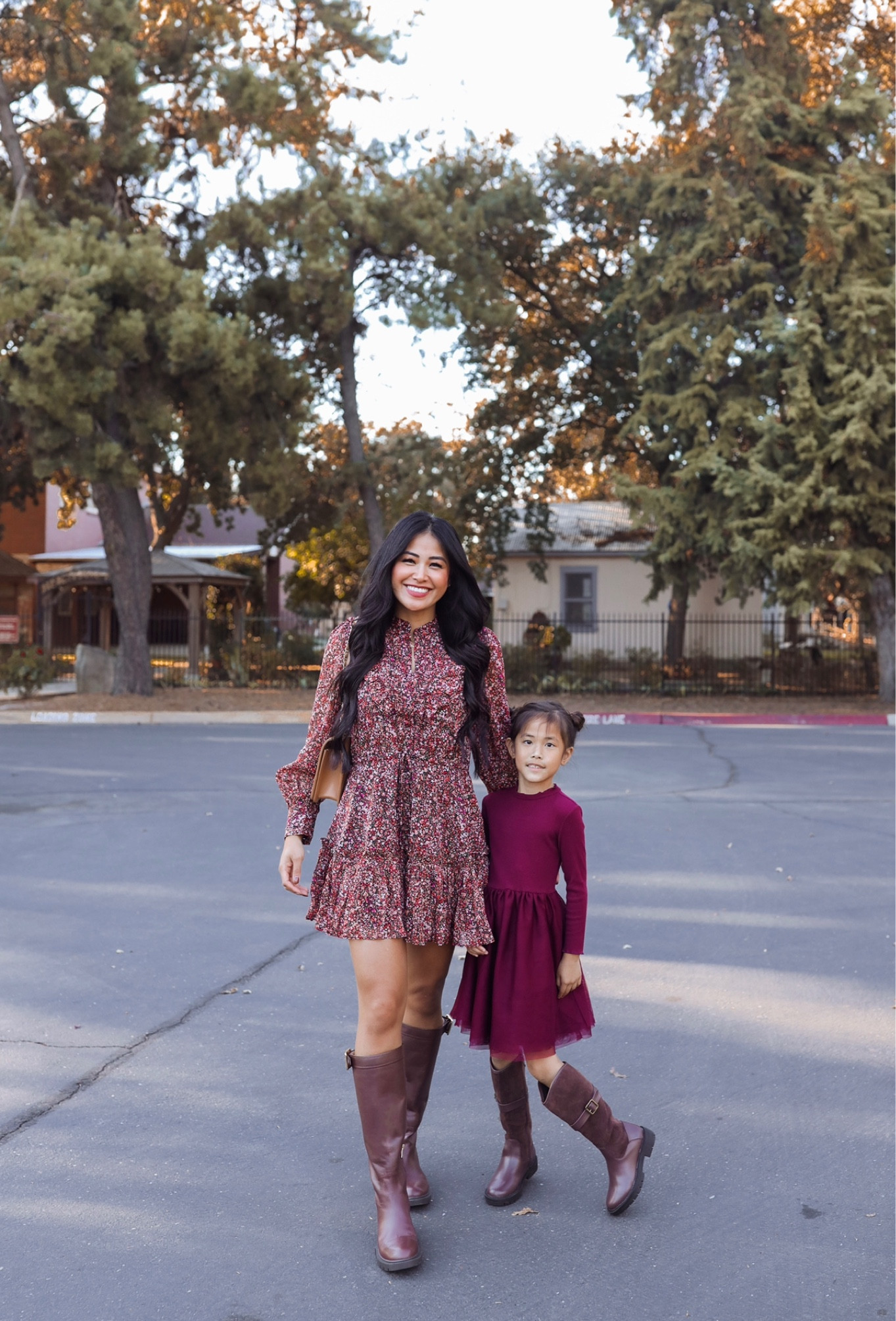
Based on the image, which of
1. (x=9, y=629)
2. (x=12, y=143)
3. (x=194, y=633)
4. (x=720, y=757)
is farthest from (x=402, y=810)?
(x=194, y=633)

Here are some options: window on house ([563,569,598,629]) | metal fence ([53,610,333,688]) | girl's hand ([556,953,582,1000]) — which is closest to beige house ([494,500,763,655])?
window on house ([563,569,598,629])

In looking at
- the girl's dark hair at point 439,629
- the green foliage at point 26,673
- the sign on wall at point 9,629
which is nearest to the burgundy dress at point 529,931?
the girl's dark hair at point 439,629

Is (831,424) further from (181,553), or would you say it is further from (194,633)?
(181,553)

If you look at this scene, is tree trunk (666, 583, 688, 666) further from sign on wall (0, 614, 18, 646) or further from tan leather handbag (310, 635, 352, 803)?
tan leather handbag (310, 635, 352, 803)

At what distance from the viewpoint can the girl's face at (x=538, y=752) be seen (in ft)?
11.7

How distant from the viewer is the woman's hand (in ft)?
11.6

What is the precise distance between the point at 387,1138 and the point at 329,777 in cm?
97

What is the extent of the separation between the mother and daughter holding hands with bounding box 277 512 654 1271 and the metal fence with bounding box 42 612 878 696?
2163 centimetres

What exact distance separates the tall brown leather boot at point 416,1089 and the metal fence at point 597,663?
21.6m

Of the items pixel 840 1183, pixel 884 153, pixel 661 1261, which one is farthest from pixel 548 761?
pixel 884 153

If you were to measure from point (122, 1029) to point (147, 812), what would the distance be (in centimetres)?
527

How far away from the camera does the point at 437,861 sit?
11.4ft

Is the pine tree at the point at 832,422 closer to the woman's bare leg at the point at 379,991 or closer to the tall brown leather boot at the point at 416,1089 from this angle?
the tall brown leather boot at the point at 416,1089

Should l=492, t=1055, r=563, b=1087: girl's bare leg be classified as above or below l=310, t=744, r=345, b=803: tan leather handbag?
below
